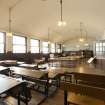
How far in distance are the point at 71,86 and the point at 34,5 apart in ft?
17.7

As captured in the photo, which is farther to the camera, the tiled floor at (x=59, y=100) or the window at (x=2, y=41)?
the window at (x=2, y=41)

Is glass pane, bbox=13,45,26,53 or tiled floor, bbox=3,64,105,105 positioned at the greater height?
glass pane, bbox=13,45,26,53

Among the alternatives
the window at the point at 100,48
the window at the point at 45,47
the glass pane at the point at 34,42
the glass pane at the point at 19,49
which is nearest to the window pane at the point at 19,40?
the glass pane at the point at 19,49

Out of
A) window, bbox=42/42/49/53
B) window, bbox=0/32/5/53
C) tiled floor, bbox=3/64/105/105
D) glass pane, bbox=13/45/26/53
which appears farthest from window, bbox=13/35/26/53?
tiled floor, bbox=3/64/105/105

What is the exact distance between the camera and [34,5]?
6.51 metres

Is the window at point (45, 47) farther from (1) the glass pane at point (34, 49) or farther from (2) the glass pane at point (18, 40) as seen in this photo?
(2) the glass pane at point (18, 40)

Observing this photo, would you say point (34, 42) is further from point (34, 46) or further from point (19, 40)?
point (19, 40)

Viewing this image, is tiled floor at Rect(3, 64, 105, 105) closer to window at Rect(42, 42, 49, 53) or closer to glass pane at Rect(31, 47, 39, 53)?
glass pane at Rect(31, 47, 39, 53)

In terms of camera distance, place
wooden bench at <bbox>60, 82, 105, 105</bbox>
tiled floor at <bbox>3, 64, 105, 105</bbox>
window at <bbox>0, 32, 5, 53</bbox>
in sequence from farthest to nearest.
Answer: window at <bbox>0, 32, 5, 53</bbox>, tiled floor at <bbox>3, 64, 105, 105</bbox>, wooden bench at <bbox>60, 82, 105, 105</bbox>

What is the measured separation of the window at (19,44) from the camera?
378 inches

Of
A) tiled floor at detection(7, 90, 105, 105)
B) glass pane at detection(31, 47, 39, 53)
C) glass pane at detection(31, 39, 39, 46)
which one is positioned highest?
glass pane at detection(31, 39, 39, 46)

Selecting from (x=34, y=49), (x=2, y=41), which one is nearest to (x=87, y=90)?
(x=2, y=41)

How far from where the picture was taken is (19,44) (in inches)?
396

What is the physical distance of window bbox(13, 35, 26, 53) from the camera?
31.5 ft
